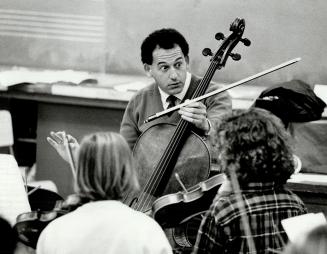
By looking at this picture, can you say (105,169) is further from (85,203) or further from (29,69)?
(29,69)

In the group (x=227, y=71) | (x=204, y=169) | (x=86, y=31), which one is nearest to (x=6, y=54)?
(x=86, y=31)

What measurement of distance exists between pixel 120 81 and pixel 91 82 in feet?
0.69

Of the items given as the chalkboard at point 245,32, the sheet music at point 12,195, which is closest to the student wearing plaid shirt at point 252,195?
the sheet music at point 12,195

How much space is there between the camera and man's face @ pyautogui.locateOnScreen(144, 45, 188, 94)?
3.46 m

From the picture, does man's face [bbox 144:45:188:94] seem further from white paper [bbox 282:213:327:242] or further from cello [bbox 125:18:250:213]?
white paper [bbox 282:213:327:242]

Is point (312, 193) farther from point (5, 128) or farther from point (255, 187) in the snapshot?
point (5, 128)

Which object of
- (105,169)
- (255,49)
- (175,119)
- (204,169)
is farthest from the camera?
(255,49)

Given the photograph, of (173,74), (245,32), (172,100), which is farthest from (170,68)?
(245,32)

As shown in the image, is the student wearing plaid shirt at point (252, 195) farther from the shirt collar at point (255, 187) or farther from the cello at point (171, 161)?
the cello at point (171, 161)

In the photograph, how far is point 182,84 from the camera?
346 cm

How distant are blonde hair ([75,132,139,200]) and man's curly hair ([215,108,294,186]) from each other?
39 cm

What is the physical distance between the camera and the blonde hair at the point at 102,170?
2.11m

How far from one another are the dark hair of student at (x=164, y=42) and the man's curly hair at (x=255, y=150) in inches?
52.1

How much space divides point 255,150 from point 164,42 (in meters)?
1.46
